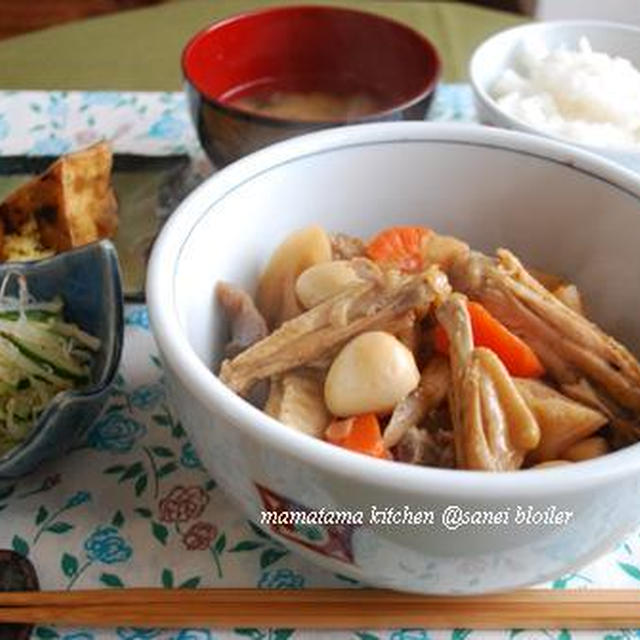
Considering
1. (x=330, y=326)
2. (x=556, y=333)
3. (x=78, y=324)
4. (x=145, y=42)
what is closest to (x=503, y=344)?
(x=556, y=333)

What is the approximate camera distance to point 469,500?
22.7 inches

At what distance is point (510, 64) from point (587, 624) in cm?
93

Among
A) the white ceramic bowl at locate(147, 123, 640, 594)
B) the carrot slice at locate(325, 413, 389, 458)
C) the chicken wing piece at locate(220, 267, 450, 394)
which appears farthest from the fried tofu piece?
the carrot slice at locate(325, 413, 389, 458)

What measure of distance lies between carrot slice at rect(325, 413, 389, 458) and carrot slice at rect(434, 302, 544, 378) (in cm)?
11

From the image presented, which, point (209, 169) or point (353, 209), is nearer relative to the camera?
point (353, 209)

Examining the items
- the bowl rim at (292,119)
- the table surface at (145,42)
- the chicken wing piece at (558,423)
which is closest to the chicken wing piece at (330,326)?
the chicken wing piece at (558,423)

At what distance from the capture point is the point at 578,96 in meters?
1.25

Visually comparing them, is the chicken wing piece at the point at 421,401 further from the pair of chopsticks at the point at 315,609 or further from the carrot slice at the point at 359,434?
the pair of chopsticks at the point at 315,609

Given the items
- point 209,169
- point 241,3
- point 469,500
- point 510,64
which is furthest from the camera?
point 241,3

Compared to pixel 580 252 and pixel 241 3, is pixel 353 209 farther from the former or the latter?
pixel 241 3

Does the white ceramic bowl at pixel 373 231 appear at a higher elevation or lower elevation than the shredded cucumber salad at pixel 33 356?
higher

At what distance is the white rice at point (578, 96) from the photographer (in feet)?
3.95

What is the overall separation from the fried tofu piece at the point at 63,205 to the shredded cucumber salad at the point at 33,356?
122 mm

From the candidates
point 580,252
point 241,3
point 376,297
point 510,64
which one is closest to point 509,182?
point 580,252
